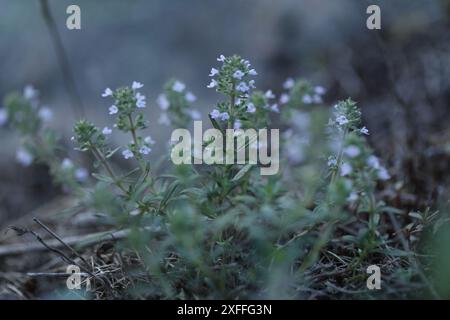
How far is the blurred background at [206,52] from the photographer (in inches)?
194

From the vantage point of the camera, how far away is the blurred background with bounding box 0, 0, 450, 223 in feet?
16.1

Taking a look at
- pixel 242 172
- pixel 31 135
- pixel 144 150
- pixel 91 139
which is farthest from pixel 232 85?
pixel 31 135

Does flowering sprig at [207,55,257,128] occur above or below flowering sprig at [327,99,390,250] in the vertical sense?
above

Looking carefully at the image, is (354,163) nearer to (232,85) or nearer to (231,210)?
(231,210)

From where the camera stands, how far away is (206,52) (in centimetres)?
558

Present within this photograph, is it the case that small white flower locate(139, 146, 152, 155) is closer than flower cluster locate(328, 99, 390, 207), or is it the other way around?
flower cluster locate(328, 99, 390, 207)

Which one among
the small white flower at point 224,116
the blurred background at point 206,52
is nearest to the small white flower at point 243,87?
the small white flower at point 224,116

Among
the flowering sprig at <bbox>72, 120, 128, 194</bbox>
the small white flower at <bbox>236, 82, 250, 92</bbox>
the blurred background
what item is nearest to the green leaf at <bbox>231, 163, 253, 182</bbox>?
the small white flower at <bbox>236, 82, 250, 92</bbox>

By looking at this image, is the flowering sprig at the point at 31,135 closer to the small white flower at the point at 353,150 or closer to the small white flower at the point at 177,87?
the small white flower at the point at 177,87

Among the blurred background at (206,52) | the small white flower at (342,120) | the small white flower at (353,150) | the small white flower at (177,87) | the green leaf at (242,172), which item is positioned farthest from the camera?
the blurred background at (206,52)

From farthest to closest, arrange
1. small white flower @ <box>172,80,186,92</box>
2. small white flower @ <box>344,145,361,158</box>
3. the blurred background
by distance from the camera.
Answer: the blurred background, small white flower @ <box>172,80,186,92</box>, small white flower @ <box>344,145,361,158</box>

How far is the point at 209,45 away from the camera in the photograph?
5617mm

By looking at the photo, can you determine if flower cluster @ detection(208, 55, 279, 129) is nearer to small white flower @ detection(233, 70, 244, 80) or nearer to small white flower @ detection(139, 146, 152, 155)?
small white flower @ detection(233, 70, 244, 80)
